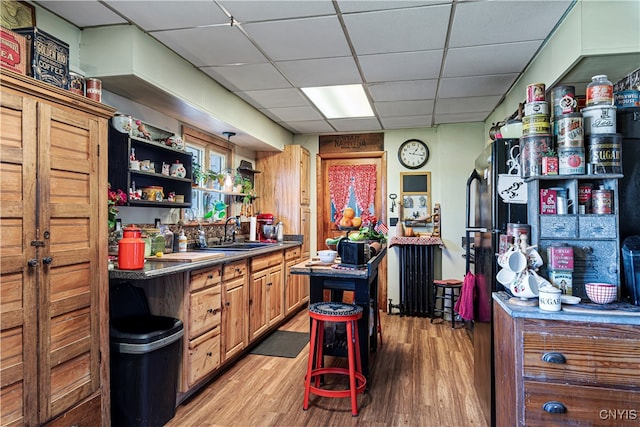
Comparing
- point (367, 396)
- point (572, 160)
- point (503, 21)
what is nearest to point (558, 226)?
point (572, 160)

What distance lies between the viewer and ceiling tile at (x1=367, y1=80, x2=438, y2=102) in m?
3.45

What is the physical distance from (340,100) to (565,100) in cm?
247

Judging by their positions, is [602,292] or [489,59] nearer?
[602,292]

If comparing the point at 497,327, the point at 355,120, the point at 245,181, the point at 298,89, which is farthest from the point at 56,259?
the point at 355,120

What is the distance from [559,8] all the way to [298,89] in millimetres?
2117

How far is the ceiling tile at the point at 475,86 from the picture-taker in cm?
329

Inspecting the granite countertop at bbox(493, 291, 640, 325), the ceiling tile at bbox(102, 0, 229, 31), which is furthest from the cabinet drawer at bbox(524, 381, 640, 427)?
the ceiling tile at bbox(102, 0, 229, 31)

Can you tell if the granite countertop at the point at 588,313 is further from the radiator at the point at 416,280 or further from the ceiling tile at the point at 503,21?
the radiator at the point at 416,280

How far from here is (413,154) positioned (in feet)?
17.1

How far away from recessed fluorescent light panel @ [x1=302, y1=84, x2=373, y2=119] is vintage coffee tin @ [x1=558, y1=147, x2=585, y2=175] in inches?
82.5

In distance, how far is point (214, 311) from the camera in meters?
2.86

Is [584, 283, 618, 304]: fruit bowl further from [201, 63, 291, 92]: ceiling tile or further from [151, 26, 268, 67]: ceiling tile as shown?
[201, 63, 291, 92]: ceiling tile

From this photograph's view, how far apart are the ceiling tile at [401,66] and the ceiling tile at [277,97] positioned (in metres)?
0.80

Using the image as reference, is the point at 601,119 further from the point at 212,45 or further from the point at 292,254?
the point at 292,254
